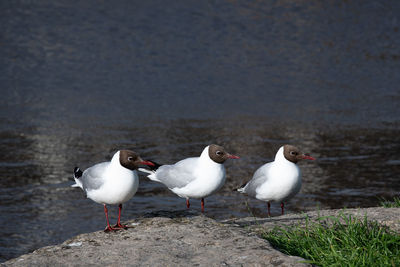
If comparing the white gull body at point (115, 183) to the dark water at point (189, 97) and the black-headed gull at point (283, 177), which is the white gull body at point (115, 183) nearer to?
the black-headed gull at point (283, 177)

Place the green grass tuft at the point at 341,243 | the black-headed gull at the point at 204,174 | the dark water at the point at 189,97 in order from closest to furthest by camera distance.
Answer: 1. the green grass tuft at the point at 341,243
2. the black-headed gull at the point at 204,174
3. the dark water at the point at 189,97

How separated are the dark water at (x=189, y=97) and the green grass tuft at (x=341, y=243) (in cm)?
303

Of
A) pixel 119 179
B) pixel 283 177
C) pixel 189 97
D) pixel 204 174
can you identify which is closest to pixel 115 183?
pixel 119 179

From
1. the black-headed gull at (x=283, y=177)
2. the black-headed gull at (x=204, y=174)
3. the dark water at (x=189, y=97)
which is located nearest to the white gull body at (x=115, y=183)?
the black-headed gull at (x=204, y=174)

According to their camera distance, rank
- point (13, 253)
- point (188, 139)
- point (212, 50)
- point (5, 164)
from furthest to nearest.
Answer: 1. point (212, 50)
2. point (188, 139)
3. point (5, 164)
4. point (13, 253)

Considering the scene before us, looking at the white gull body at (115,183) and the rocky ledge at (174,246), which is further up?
the white gull body at (115,183)

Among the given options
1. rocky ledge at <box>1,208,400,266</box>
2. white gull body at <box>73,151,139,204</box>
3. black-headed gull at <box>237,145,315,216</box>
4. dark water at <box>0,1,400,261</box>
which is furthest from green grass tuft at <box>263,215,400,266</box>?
dark water at <box>0,1,400,261</box>

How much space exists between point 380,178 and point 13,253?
5684 mm

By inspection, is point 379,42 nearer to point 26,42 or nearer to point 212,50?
point 212,50

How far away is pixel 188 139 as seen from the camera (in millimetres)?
12766

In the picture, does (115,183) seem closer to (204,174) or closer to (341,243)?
(204,174)

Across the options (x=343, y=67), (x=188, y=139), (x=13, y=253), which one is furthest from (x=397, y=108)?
(x=13, y=253)

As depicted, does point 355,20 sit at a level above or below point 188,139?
above

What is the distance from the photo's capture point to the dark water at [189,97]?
9.65 metres
